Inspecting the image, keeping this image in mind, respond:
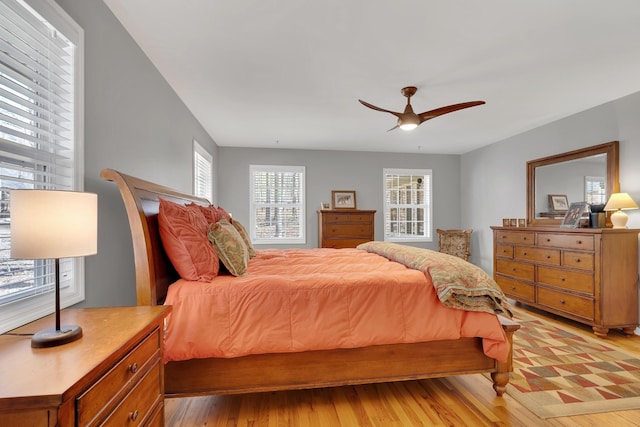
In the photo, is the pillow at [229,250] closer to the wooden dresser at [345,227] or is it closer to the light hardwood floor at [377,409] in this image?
the light hardwood floor at [377,409]

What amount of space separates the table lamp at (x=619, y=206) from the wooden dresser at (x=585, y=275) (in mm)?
130

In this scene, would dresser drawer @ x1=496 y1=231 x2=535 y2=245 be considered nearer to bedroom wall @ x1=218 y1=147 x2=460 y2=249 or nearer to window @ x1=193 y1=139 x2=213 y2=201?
bedroom wall @ x1=218 y1=147 x2=460 y2=249

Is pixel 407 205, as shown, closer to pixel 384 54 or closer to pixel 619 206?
pixel 619 206

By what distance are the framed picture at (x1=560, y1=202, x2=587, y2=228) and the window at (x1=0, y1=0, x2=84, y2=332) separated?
4736 millimetres

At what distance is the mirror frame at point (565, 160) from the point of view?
3299 mm

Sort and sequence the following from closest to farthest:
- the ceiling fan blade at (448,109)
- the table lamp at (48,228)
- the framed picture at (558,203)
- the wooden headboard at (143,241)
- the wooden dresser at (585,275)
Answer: the table lamp at (48,228) → the wooden headboard at (143,241) → the ceiling fan blade at (448,109) → the wooden dresser at (585,275) → the framed picture at (558,203)

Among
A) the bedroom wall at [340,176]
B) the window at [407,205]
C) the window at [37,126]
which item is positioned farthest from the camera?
the window at [407,205]

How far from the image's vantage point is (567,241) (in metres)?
3.32

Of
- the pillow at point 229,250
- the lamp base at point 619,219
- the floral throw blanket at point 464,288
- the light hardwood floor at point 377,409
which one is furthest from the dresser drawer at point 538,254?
the pillow at point 229,250

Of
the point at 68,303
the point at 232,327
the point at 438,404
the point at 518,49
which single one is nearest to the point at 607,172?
the point at 518,49

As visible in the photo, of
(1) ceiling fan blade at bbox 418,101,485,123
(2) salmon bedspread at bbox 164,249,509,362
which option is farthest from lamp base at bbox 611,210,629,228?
(2) salmon bedspread at bbox 164,249,509,362

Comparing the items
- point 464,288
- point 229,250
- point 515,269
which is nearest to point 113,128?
point 229,250

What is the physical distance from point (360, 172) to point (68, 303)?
500 centimetres

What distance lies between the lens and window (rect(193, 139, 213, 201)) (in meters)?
3.94
